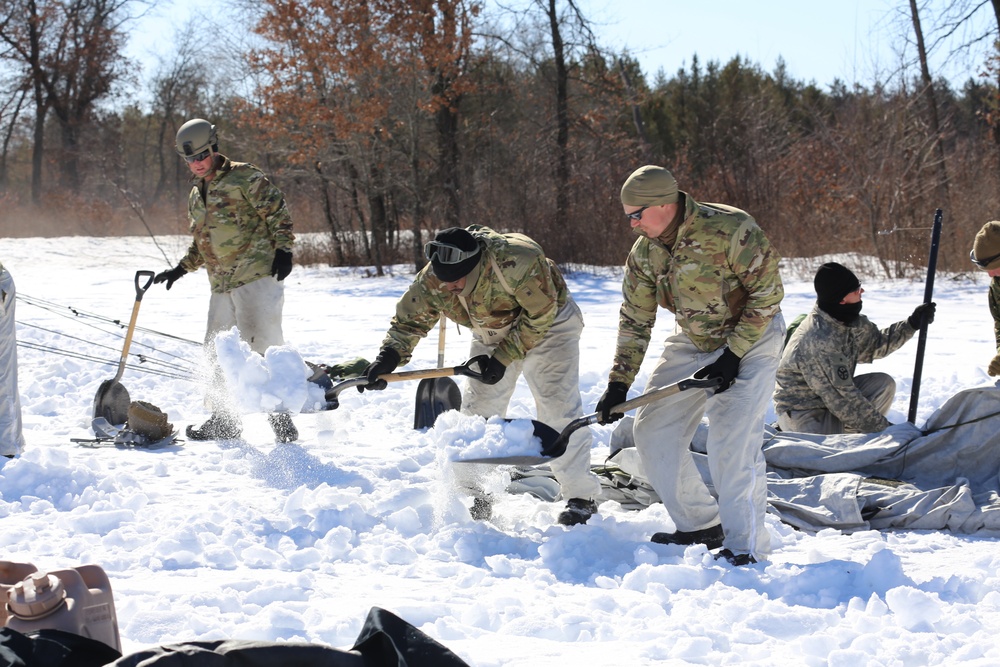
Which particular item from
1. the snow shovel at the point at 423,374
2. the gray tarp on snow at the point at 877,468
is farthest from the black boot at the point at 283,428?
the gray tarp on snow at the point at 877,468

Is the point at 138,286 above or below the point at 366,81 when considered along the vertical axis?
below

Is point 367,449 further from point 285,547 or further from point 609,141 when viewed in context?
point 609,141

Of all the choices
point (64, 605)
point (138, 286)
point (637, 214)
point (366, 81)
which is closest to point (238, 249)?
point (138, 286)

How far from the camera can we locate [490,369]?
4.84m

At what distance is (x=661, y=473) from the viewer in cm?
470

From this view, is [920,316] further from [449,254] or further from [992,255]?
[449,254]

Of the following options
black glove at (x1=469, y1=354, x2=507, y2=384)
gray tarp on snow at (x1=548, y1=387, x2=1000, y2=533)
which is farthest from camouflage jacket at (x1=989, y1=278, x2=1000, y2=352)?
black glove at (x1=469, y1=354, x2=507, y2=384)

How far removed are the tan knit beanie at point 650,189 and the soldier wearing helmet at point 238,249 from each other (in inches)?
122

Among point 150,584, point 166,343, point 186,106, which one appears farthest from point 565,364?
point 186,106

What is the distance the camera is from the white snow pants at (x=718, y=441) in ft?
14.5

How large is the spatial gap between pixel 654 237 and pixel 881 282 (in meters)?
10.5

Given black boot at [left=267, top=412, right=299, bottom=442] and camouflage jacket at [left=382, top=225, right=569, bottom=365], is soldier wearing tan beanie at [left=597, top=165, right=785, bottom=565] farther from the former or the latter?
black boot at [left=267, top=412, right=299, bottom=442]

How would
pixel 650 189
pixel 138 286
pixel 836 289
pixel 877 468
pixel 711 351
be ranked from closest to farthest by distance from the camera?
pixel 650 189 < pixel 711 351 < pixel 877 468 < pixel 836 289 < pixel 138 286

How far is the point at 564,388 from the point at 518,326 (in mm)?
432
